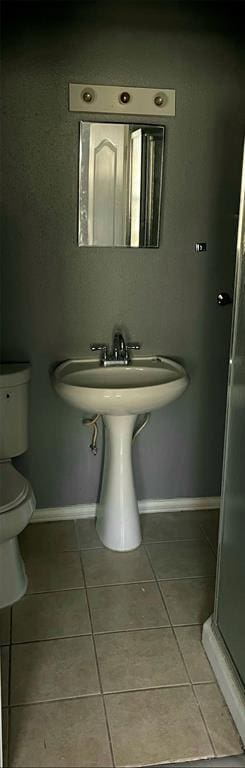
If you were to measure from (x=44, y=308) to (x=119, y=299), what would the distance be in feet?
1.00

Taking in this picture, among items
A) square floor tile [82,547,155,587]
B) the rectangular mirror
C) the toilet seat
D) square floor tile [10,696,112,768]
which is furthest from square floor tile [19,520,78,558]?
the rectangular mirror

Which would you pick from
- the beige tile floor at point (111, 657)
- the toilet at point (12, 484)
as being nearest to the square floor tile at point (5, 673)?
the beige tile floor at point (111, 657)

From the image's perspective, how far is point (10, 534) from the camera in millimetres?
2033

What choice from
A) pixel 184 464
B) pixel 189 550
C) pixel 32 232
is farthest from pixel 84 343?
pixel 189 550

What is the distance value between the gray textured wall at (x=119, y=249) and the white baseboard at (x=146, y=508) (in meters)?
0.04

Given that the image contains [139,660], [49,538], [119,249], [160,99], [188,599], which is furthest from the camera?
[49,538]

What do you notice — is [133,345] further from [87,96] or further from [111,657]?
[111,657]

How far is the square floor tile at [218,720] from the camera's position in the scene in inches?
63.8

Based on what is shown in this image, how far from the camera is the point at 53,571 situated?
7.80 ft

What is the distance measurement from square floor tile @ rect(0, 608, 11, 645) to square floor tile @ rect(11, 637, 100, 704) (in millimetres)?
51

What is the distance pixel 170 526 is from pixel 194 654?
0.81 meters

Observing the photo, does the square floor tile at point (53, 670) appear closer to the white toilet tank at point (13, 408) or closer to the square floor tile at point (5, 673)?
the square floor tile at point (5, 673)

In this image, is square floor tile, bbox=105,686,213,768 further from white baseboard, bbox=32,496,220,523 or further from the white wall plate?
the white wall plate

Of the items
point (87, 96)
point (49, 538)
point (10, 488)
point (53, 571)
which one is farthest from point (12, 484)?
point (87, 96)
